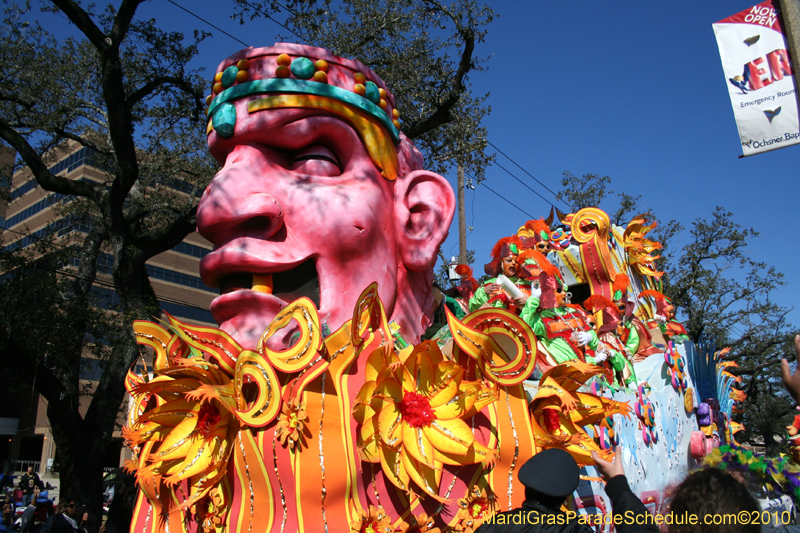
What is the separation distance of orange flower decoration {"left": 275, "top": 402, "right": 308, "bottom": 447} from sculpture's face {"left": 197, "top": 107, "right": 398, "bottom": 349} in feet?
1.25

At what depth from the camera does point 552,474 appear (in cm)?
189

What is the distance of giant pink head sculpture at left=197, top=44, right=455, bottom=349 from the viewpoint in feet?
9.57

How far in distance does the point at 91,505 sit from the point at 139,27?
5.94 meters

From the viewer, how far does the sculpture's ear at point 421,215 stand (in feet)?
11.0

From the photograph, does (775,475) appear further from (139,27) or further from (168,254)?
(168,254)

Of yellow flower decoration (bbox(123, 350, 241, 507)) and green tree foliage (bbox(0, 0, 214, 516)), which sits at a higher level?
green tree foliage (bbox(0, 0, 214, 516))

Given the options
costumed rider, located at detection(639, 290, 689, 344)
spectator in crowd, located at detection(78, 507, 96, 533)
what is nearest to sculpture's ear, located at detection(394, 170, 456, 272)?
costumed rider, located at detection(639, 290, 689, 344)

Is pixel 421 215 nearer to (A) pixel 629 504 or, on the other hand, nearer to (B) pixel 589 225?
(A) pixel 629 504

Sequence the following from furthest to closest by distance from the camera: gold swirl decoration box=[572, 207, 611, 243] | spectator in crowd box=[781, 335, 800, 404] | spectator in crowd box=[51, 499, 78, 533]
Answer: spectator in crowd box=[51, 499, 78, 533] < gold swirl decoration box=[572, 207, 611, 243] < spectator in crowd box=[781, 335, 800, 404]

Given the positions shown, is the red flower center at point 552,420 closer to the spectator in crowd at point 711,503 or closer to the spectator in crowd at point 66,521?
the spectator in crowd at point 711,503

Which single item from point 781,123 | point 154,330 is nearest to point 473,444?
point 154,330

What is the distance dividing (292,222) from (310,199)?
5.6 inches

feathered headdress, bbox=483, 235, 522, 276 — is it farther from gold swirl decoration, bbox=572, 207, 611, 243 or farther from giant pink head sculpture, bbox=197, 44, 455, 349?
giant pink head sculpture, bbox=197, 44, 455, 349

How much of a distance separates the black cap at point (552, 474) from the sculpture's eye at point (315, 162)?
5.98ft
